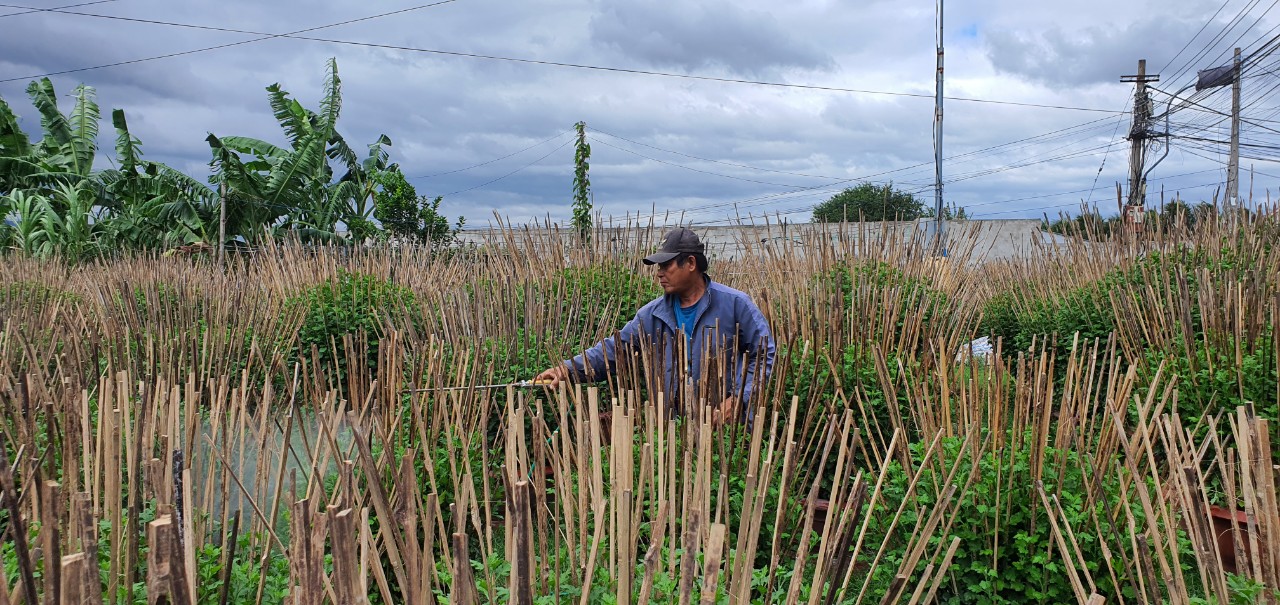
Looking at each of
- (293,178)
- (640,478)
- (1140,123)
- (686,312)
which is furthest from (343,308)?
(1140,123)

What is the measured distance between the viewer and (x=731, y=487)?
2.39m

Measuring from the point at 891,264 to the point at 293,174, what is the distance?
38.3ft

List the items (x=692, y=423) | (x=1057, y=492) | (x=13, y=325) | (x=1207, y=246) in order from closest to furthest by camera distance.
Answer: (x=692, y=423) → (x=1057, y=492) → (x=13, y=325) → (x=1207, y=246)

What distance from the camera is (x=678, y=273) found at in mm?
3369

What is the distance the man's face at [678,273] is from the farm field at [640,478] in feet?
1.30

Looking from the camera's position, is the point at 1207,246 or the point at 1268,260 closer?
the point at 1268,260

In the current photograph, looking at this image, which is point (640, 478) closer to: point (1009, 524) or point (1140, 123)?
point (1009, 524)

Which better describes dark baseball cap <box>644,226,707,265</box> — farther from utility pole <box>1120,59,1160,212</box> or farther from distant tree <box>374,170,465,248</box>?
utility pole <box>1120,59,1160,212</box>

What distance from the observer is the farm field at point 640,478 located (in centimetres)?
124

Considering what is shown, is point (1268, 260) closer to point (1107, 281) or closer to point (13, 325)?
point (1107, 281)

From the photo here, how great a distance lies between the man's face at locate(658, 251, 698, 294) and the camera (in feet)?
11.0

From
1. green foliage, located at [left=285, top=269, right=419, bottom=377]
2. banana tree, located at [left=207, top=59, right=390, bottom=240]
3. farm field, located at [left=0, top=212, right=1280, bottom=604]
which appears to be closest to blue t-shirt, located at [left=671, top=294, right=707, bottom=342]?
farm field, located at [left=0, top=212, right=1280, bottom=604]

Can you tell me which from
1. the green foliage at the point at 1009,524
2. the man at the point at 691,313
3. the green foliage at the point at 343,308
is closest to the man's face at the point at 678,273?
the man at the point at 691,313


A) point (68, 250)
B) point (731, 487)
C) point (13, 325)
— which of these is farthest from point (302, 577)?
point (68, 250)
